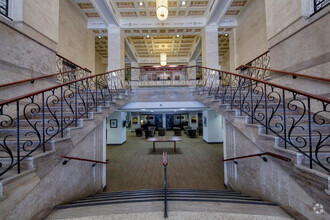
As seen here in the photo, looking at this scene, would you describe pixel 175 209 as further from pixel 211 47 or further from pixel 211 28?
pixel 211 28

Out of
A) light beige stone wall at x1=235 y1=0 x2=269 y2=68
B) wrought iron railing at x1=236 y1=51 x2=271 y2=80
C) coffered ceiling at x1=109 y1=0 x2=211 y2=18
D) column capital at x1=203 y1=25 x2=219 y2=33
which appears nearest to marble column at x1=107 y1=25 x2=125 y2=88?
coffered ceiling at x1=109 y1=0 x2=211 y2=18

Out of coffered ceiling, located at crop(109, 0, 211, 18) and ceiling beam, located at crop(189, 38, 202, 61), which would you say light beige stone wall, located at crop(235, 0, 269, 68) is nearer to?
coffered ceiling, located at crop(109, 0, 211, 18)

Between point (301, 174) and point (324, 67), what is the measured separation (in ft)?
8.25

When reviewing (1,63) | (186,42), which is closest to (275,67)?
(1,63)

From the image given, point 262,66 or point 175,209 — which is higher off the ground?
point 262,66

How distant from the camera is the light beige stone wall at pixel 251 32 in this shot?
22.1ft

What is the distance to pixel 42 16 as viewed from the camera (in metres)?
4.11

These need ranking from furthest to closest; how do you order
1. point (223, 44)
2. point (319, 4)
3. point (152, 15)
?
1. point (223, 44)
2. point (152, 15)
3. point (319, 4)

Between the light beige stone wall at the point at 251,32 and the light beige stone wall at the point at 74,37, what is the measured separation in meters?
9.04

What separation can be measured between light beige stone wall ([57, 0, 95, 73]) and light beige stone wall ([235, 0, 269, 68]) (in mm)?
9039

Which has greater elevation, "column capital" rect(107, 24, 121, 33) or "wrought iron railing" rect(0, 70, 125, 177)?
"column capital" rect(107, 24, 121, 33)

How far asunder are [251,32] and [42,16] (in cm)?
859

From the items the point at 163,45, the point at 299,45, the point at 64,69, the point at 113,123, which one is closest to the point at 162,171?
the point at 299,45

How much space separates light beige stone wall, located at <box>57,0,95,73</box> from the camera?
700 centimetres
